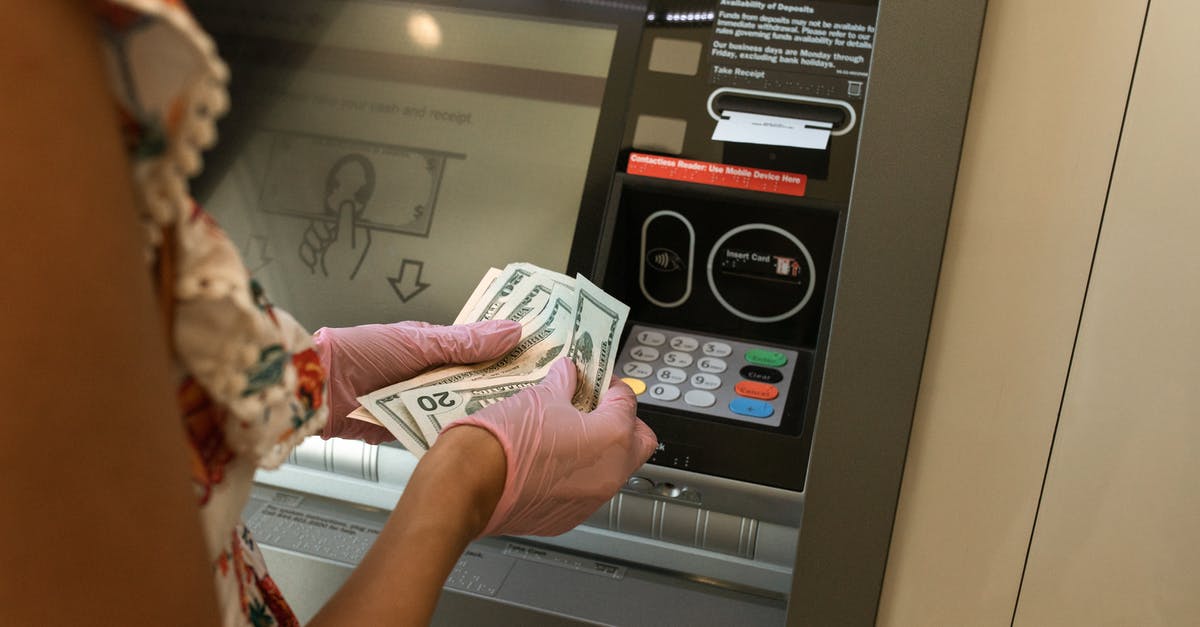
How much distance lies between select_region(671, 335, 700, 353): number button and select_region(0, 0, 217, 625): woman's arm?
3.03 feet

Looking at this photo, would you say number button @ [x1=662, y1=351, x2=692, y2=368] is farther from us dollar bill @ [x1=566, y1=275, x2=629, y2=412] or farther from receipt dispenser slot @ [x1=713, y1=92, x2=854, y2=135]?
receipt dispenser slot @ [x1=713, y1=92, x2=854, y2=135]

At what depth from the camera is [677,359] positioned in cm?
140

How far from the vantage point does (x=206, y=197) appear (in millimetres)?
1667

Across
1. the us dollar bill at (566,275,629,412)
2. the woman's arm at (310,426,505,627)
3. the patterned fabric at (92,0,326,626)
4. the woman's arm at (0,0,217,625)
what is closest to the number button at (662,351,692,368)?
the us dollar bill at (566,275,629,412)

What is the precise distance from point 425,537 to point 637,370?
0.60m

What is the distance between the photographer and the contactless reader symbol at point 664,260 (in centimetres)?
143

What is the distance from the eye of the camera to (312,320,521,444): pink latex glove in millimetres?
1302

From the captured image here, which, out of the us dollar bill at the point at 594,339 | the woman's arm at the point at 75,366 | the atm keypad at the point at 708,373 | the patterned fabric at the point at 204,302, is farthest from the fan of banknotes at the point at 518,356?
the woman's arm at the point at 75,366

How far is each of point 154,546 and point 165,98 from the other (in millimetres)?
245

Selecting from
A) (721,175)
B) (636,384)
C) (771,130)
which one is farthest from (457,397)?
(771,130)

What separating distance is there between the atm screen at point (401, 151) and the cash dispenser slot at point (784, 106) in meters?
0.20

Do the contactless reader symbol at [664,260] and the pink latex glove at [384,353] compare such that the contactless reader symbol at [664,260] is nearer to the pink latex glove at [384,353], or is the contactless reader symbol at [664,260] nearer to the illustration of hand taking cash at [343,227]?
the pink latex glove at [384,353]

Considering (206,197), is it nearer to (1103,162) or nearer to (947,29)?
(947,29)

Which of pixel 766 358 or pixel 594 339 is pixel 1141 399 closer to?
pixel 766 358
